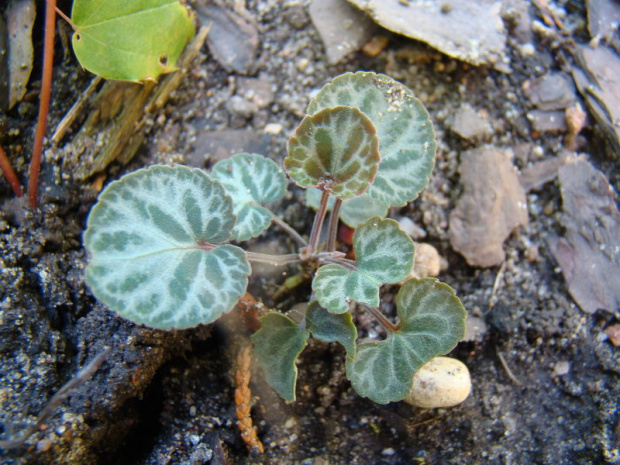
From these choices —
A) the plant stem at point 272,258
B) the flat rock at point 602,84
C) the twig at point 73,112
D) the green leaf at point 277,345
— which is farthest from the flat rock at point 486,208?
the twig at point 73,112

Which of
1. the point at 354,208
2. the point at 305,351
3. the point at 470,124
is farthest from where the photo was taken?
the point at 470,124

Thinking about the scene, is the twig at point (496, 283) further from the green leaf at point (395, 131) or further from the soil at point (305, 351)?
the green leaf at point (395, 131)

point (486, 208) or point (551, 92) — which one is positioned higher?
point (551, 92)

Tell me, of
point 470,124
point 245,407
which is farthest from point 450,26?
point 245,407

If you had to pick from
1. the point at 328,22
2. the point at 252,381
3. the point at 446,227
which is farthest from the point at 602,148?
the point at 252,381

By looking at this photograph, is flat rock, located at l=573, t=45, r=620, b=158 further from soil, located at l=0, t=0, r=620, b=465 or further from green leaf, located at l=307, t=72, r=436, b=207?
green leaf, located at l=307, t=72, r=436, b=207

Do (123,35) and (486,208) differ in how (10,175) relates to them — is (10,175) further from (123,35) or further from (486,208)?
(486,208)

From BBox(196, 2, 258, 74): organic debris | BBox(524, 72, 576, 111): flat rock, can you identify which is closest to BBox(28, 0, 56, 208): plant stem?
BBox(196, 2, 258, 74): organic debris
